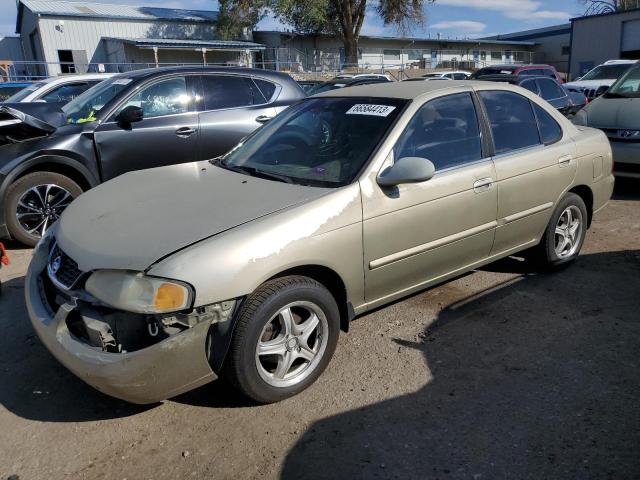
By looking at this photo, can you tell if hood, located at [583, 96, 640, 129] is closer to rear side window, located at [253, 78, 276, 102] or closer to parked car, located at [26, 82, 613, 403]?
parked car, located at [26, 82, 613, 403]

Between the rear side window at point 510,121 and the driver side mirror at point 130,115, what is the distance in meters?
3.56

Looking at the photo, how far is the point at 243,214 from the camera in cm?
286

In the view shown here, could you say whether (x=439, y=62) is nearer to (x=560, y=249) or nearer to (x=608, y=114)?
(x=608, y=114)

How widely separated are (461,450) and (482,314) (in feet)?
5.20

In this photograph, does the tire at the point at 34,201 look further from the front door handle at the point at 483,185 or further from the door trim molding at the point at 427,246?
the front door handle at the point at 483,185

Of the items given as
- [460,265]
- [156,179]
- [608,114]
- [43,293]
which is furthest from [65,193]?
[608,114]

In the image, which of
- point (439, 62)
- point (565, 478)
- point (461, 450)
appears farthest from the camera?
point (439, 62)

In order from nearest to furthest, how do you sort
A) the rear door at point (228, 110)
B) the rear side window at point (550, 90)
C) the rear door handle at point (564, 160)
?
the rear door handle at point (564, 160)
the rear door at point (228, 110)
the rear side window at point (550, 90)

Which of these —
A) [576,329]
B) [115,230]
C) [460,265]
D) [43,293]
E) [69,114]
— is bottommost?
[576,329]

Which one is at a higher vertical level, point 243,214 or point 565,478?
point 243,214

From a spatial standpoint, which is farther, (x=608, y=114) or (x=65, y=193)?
(x=608, y=114)

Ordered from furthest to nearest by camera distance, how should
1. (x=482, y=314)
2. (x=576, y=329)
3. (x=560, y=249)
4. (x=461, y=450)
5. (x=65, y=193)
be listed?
(x=65, y=193)
(x=560, y=249)
(x=482, y=314)
(x=576, y=329)
(x=461, y=450)

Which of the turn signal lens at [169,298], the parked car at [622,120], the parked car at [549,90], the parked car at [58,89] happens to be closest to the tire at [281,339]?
the turn signal lens at [169,298]

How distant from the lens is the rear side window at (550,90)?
11.0 metres
